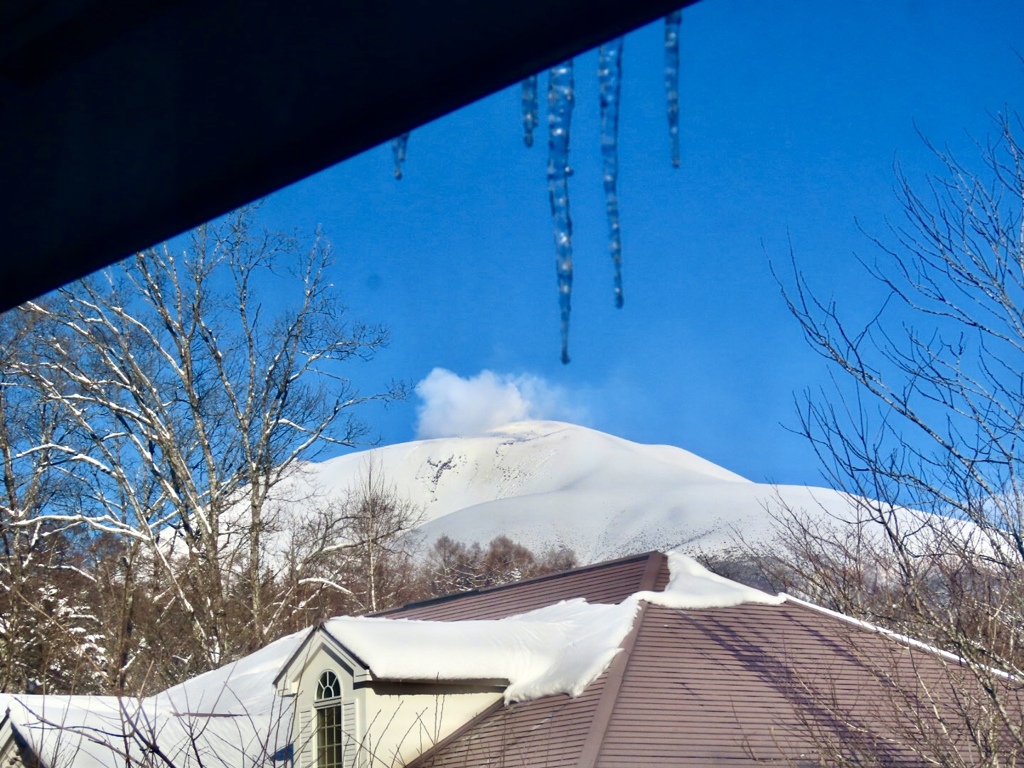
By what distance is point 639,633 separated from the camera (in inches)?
487

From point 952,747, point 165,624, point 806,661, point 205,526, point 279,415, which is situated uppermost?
point 279,415

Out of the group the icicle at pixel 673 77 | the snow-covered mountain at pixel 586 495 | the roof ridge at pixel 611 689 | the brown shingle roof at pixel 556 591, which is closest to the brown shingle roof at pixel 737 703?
the roof ridge at pixel 611 689

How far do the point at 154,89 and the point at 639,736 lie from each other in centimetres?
1045

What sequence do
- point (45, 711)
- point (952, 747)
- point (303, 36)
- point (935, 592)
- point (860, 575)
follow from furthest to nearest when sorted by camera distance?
1. point (860, 575)
2. point (45, 711)
3. point (935, 592)
4. point (952, 747)
5. point (303, 36)

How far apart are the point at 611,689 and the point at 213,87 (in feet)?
35.6

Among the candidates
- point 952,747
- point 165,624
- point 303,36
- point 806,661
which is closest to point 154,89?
point 303,36

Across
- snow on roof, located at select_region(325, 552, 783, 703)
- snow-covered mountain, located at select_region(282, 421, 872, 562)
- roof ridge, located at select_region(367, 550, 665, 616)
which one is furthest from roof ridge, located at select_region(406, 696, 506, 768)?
snow-covered mountain, located at select_region(282, 421, 872, 562)

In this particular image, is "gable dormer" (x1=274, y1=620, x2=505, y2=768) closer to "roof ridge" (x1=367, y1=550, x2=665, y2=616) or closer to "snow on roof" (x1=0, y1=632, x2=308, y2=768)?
"snow on roof" (x1=0, y1=632, x2=308, y2=768)

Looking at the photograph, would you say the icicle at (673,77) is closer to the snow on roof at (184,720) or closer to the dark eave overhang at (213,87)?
the dark eave overhang at (213,87)

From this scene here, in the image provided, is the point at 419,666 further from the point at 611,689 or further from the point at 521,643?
the point at 611,689

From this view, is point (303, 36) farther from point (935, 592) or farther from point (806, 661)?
point (806, 661)

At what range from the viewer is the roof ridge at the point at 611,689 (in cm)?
994

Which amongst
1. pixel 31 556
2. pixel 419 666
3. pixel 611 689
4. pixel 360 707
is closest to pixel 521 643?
pixel 419 666

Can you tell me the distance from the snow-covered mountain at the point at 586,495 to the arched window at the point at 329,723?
21.5m
